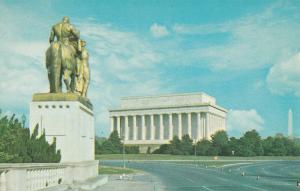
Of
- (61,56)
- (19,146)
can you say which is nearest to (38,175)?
(19,146)

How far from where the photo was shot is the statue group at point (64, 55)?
19922 millimetres

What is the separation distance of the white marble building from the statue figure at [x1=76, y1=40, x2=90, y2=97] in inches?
5244

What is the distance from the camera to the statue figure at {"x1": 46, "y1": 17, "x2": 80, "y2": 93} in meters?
19.9

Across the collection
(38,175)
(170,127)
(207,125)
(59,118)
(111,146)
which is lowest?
(111,146)

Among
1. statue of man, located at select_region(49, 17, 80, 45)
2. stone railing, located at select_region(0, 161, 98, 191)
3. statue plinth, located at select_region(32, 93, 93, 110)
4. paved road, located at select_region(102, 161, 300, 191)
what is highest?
statue of man, located at select_region(49, 17, 80, 45)

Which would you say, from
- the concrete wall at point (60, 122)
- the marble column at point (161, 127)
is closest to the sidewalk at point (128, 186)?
the concrete wall at point (60, 122)

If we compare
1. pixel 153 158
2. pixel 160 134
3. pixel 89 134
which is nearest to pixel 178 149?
pixel 153 158

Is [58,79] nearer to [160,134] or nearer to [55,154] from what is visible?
[55,154]

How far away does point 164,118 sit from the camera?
548 ft

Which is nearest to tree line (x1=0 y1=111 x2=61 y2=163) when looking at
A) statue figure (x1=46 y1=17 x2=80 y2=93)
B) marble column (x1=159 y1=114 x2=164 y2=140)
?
statue figure (x1=46 y1=17 x2=80 y2=93)

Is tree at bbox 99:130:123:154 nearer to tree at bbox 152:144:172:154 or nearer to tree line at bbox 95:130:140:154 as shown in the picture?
tree line at bbox 95:130:140:154

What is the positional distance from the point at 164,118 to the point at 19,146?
152 meters

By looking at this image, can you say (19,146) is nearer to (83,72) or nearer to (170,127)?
(83,72)

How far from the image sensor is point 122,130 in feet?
568
